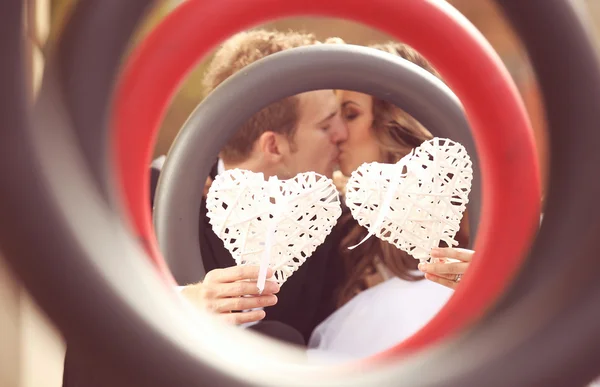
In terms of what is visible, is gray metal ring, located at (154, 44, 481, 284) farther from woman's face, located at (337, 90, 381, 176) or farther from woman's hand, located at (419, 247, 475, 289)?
woman's face, located at (337, 90, 381, 176)

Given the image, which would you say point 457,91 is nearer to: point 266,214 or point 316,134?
point 266,214

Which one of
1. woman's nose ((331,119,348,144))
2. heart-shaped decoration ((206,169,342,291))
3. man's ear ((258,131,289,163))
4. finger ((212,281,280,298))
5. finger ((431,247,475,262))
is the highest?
woman's nose ((331,119,348,144))

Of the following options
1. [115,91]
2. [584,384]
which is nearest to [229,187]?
[115,91]

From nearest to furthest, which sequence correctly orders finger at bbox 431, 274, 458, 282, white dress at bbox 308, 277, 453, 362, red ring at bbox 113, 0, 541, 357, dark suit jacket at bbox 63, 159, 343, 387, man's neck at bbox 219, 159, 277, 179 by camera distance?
1. red ring at bbox 113, 0, 541, 357
2. finger at bbox 431, 274, 458, 282
3. man's neck at bbox 219, 159, 277, 179
4. dark suit jacket at bbox 63, 159, 343, 387
5. white dress at bbox 308, 277, 453, 362

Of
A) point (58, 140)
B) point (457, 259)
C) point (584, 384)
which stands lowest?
point (584, 384)

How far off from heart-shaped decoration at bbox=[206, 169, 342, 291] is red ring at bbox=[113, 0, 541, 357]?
0.20 meters

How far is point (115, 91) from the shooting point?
36 centimetres

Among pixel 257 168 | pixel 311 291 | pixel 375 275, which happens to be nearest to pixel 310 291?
pixel 311 291

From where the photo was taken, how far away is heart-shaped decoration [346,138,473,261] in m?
0.87

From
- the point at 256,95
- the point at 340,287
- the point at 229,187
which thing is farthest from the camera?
the point at 340,287

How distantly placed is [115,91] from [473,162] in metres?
0.69

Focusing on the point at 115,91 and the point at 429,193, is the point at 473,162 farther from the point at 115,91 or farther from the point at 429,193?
the point at 115,91

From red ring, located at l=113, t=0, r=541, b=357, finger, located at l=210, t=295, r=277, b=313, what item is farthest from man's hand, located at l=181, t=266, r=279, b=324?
red ring, located at l=113, t=0, r=541, b=357

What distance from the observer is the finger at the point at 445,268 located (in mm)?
884
